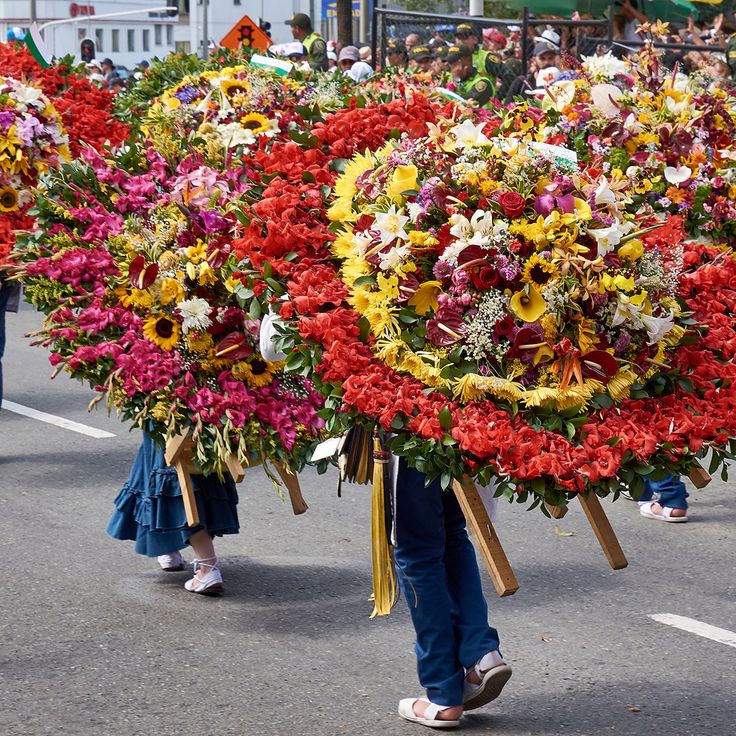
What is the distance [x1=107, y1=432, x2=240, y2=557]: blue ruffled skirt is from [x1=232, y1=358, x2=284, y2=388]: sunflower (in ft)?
2.14

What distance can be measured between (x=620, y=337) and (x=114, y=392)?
2.28 m

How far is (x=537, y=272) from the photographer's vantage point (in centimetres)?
418

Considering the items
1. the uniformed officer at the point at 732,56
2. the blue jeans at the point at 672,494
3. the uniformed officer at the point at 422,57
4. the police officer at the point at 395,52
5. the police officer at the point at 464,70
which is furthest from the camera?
the police officer at the point at 395,52

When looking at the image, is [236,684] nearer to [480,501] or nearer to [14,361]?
[480,501]

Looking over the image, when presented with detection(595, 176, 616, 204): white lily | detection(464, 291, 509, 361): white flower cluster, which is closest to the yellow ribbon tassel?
detection(464, 291, 509, 361): white flower cluster

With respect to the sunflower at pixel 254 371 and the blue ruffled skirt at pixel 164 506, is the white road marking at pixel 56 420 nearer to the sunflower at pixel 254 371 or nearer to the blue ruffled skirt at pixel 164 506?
the blue ruffled skirt at pixel 164 506

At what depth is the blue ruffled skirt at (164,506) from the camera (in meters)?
6.15

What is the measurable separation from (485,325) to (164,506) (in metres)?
2.45

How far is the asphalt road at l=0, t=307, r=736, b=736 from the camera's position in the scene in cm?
495

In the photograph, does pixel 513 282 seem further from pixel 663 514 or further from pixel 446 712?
pixel 663 514

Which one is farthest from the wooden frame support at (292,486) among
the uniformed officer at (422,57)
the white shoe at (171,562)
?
the uniformed officer at (422,57)

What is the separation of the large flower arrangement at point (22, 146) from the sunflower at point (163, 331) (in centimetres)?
247

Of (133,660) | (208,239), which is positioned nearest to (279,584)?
(133,660)

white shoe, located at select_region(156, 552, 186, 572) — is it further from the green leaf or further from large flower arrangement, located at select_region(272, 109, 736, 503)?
the green leaf
